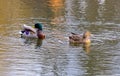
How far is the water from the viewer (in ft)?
47.7

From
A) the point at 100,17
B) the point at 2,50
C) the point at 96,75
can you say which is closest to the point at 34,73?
the point at 96,75

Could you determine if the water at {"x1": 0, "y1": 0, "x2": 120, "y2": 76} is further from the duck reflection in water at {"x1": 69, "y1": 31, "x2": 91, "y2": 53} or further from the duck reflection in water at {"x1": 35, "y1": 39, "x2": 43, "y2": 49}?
the duck reflection in water at {"x1": 69, "y1": 31, "x2": 91, "y2": 53}

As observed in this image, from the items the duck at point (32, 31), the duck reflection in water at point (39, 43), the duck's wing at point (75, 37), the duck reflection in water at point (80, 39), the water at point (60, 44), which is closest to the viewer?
the water at point (60, 44)

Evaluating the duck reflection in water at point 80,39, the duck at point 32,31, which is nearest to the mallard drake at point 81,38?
the duck reflection in water at point 80,39

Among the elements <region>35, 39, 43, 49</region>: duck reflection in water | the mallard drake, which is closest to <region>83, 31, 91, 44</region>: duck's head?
the mallard drake

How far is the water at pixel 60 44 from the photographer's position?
1454 centimetres

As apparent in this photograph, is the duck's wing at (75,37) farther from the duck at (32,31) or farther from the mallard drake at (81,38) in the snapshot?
the duck at (32,31)

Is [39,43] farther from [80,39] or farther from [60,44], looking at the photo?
[80,39]

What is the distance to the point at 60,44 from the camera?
1789 cm

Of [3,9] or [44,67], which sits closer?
[44,67]

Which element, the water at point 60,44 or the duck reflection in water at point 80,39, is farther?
the duck reflection in water at point 80,39

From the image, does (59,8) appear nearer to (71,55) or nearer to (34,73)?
(71,55)

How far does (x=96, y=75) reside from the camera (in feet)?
45.5

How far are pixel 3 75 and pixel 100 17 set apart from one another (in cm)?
1117
